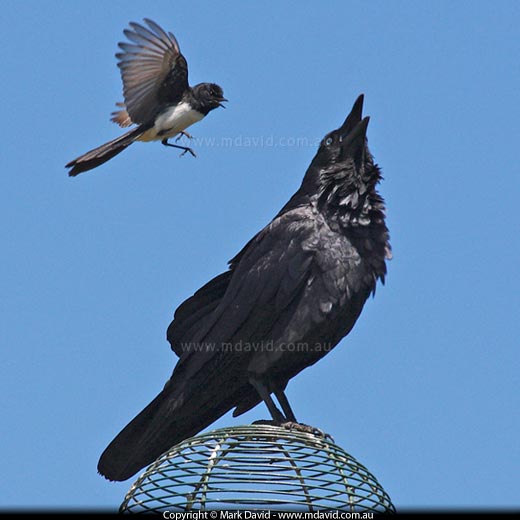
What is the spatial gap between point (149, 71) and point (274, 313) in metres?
2.30

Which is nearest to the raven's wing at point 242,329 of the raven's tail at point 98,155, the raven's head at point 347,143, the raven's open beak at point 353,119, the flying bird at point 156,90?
the raven's head at point 347,143

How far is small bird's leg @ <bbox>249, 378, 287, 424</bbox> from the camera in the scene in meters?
5.78

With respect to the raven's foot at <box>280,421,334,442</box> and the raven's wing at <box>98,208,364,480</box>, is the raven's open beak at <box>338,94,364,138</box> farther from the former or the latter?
the raven's foot at <box>280,421,334,442</box>

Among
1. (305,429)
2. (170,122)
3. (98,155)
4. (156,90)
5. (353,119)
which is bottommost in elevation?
(305,429)

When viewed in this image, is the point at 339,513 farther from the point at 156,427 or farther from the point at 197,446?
the point at 156,427

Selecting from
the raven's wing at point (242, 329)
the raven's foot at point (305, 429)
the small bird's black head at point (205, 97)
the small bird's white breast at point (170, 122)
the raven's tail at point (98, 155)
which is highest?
the small bird's black head at point (205, 97)

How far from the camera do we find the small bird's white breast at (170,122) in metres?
7.45

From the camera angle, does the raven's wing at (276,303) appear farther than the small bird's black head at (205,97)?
No

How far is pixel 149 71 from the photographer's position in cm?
738

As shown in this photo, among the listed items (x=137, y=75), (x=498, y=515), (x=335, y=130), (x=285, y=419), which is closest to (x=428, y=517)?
(x=498, y=515)

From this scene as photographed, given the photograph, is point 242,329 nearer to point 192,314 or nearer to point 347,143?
point 192,314

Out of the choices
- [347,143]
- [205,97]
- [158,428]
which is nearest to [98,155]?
[205,97]

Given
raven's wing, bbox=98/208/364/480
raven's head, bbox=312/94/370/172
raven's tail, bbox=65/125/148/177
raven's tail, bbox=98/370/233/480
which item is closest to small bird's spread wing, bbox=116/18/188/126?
raven's tail, bbox=65/125/148/177

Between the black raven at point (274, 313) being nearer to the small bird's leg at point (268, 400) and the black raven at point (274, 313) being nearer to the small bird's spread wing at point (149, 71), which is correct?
the small bird's leg at point (268, 400)
